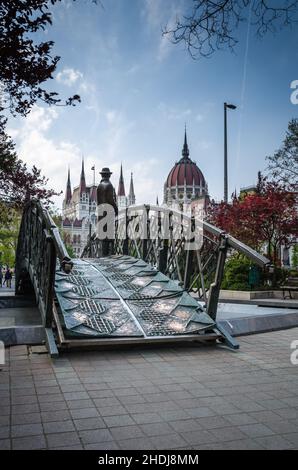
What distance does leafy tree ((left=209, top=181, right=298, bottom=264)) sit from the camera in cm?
2011

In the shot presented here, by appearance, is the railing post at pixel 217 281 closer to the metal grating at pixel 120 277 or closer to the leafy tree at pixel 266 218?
the metal grating at pixel 120 277

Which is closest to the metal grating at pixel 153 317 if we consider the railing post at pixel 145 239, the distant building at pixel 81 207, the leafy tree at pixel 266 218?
the railing post at pixel 145 239

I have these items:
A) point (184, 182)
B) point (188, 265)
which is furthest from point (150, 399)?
point (184, 182)

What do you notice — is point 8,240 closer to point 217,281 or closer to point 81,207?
point 217,281

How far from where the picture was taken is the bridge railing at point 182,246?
314 inches

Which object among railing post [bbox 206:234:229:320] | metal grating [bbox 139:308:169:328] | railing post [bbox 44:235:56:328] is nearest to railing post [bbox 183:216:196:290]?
railing post [bbox 206:234:229:320]

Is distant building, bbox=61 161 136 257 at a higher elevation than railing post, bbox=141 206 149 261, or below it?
higher

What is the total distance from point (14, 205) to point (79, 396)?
1235cm

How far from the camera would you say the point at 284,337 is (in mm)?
8430

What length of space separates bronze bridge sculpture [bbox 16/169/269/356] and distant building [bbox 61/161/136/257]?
124531 millimetres

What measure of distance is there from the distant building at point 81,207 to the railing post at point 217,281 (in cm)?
12718

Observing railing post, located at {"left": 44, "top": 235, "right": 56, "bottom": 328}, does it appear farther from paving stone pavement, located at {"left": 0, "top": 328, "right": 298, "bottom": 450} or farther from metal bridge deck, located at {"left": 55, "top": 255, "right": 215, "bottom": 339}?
paving stone pavement, located at {"left": 0, "top": 328, "right": 298, "bottom": 450}
